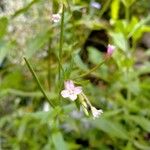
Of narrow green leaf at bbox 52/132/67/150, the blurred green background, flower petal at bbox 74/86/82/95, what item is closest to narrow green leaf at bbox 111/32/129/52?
the blurred green background

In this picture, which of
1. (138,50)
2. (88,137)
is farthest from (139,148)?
(138,50)

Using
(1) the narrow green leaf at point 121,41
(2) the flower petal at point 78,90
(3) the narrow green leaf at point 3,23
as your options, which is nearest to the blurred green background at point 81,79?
A: (1) the narrow green leaf at point 121,41

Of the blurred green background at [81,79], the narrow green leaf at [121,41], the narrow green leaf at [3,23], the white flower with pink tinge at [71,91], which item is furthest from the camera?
the narrow green leaf at [121,41]

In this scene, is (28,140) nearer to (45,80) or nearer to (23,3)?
(45,80)

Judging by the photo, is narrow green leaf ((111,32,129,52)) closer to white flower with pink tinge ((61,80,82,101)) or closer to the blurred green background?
the blurred green background

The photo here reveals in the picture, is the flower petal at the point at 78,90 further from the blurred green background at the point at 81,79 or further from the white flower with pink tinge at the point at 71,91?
the blurred green background at the point at 81,79

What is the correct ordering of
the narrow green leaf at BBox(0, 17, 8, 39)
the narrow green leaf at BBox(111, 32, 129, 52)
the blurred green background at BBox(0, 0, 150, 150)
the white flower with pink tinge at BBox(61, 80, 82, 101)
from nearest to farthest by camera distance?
the white flower with pink tinge at BBox(61, 80, 82, 101) → the narrow green leaf at BBox(0, 17, 8, 39) → the blurred green background at BBox(0, 0, 150, 150) → the narrow green leaf at BBox(111, 32, 129, 52)

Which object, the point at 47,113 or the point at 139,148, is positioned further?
the point at 139,148

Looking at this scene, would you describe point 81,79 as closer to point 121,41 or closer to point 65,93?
point 121,41
